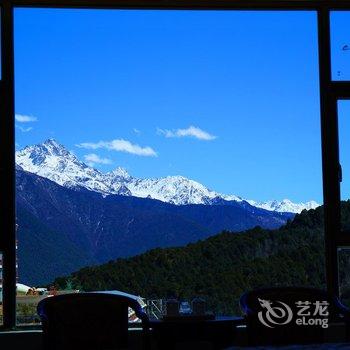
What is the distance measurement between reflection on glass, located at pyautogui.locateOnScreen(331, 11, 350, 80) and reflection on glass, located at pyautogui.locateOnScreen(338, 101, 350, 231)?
0.22 metres

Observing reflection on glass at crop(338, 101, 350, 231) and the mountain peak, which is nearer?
reflection on glass at crop(338, 101, 350, 231)

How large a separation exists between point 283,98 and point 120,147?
3733 mm

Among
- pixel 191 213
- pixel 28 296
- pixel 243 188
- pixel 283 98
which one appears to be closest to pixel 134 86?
pixel 283 98

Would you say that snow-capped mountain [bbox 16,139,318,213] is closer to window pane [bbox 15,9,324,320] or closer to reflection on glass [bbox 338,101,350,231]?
window pane [bbox 15,9,324,320]

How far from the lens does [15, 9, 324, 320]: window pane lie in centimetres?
648

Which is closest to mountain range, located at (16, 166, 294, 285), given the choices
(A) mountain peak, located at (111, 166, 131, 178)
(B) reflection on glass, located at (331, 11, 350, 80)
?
(A) mountain peak, located at (111, 166, 131, 178)

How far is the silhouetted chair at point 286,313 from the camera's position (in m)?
4.56

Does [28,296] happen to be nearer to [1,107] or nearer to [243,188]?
[1,107]

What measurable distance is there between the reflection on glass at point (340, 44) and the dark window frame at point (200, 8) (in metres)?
0.05

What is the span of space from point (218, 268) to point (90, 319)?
2.27 m

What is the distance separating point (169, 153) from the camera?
13672mm

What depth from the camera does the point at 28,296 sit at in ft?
18.8

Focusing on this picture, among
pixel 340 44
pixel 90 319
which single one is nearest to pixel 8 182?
pixel 90 319

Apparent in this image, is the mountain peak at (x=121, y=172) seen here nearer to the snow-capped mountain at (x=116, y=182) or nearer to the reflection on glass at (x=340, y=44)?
the snow-capped mountain at (x=116, y=182)
